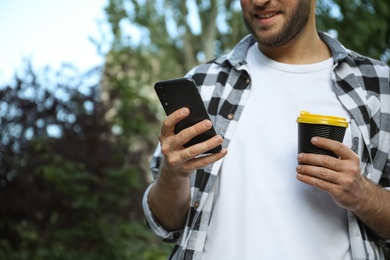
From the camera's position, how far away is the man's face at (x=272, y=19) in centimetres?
211

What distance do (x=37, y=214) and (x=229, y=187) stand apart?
5207 millimetres

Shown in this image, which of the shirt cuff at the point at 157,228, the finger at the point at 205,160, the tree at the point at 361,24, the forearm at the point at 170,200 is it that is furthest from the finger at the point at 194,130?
the tree at the point at 361,24

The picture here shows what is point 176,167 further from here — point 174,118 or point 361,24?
point 361,24

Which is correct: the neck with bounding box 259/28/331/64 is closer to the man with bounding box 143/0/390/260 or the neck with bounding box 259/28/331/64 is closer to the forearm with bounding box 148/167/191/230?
the man with bounding box 143/0/390/260

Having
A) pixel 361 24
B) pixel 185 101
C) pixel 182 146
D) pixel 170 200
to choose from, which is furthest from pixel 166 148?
pixel 361 24

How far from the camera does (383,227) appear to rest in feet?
6.46

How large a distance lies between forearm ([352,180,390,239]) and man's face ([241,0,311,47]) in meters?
0.65

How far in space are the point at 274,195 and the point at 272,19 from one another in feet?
2.17

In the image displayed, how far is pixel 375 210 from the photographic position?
74.7 inches

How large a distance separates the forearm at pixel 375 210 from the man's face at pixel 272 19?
648 mm

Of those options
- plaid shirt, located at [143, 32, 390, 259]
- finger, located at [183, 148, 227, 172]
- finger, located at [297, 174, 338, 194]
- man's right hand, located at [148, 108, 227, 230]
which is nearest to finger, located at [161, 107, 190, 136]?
→ man's right hand, located at [148, 108, 227, 230]

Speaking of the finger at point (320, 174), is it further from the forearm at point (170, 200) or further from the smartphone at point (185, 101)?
the forearm at point (170, 200)

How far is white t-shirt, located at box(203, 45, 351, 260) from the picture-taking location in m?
1.92

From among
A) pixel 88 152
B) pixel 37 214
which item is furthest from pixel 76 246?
pixel 88 152
